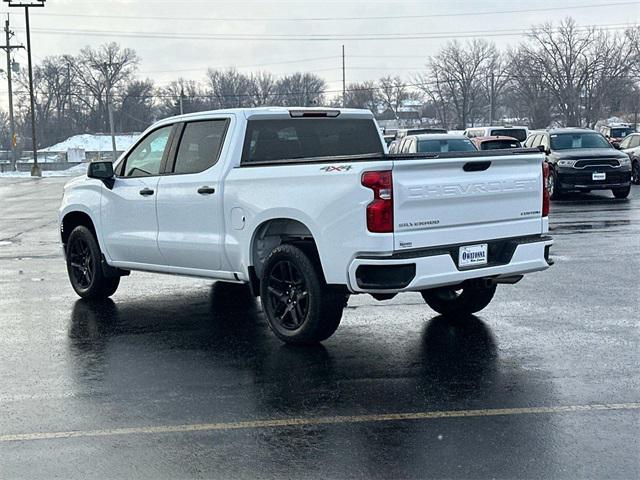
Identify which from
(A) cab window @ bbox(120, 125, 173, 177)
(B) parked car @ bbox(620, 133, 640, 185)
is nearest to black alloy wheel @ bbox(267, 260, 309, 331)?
(A) cab window @ bbox(120, 125, 173, 177)

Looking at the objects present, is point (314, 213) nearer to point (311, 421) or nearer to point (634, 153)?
point (311, 421)

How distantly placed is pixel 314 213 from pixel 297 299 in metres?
0.83

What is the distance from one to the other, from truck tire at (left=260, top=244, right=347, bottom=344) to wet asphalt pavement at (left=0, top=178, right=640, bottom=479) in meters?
0.19

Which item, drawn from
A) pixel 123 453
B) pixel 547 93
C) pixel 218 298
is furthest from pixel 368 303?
pixel 547 93

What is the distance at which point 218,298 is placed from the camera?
954cm

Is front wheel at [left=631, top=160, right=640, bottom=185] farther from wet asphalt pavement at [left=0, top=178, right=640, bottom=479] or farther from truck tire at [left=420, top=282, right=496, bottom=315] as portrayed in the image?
truck tire at [left=420, top=282, right=496, bottom=315]

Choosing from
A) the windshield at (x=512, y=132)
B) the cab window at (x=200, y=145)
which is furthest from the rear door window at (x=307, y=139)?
the windshield at (x=512, y=132)

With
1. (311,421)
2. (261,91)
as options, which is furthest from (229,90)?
(311,421)

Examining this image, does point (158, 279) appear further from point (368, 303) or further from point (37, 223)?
point (37, 223)

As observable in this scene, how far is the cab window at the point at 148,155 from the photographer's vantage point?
857cm

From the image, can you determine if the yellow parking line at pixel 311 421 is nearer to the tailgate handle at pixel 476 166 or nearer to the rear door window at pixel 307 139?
the tailgate handle at pixel 476 166

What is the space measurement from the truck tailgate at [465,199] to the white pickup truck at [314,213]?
0.04 ft

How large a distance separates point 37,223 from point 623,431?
1686 centimetres

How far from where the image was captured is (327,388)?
591 cm
